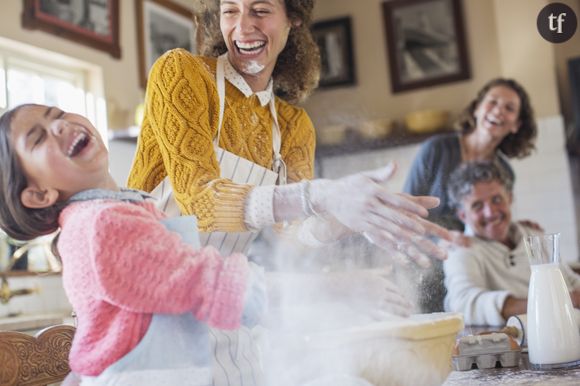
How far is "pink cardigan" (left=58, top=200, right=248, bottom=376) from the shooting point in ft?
1.59

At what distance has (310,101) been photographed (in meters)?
0.72

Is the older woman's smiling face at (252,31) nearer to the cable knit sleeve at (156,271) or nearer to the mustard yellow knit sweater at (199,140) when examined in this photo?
the mustard yellow knit sweater at (199,140)

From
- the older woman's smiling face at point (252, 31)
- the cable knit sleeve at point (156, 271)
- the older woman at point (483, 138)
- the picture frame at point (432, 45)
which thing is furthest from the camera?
the picture frame at point (432, 45)

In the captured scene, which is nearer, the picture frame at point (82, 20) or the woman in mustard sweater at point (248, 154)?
the woman in mustard sweater at point (248, 154)

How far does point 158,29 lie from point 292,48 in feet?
1.07

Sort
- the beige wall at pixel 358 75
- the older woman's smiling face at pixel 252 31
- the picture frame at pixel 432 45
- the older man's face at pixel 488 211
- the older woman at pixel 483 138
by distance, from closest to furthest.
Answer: the older woman's smiling face at pixel 252 31 < the beige wall at pixel 358 75 < the older woman at pixel 483 138 < the older man's face at pixel 488 211 < the picture frame at pixel 432 45

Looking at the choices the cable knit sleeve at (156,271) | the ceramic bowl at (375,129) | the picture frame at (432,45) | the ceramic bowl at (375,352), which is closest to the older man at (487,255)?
the ceramic bowl at (375,129)

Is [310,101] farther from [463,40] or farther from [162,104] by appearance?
[463,40]

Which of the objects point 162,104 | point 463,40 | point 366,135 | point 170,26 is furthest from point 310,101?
point 463,40

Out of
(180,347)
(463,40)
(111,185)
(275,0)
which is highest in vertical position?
(463,40)

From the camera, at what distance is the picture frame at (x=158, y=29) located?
0.79 meters

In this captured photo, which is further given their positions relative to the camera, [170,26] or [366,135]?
[170,26]

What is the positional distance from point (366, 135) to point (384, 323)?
23 cm

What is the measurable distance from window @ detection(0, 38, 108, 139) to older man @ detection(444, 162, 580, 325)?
405 mm
